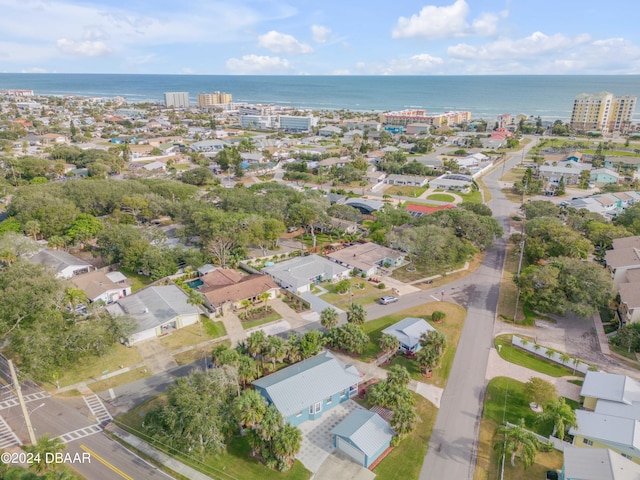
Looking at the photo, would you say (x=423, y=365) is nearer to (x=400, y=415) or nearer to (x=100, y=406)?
(x=400, y=415)

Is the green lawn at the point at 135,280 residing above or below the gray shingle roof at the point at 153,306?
below

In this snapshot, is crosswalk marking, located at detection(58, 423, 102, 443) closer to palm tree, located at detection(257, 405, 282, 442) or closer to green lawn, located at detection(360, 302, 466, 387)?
palm tree, located at detection(257, 405, 282, 442)

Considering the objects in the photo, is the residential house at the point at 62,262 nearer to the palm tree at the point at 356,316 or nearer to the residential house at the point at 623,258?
the palm tree at the point at 356,316

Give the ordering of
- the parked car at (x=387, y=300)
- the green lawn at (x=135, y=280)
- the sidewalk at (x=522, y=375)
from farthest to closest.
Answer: the green lawn at (x=135, y=280) < the parked car at (x=387, y=300) < the sidewalk at (x=522, y=375)

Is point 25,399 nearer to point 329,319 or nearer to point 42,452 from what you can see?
point 42,452

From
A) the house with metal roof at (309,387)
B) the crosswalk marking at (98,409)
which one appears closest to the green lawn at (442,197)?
the house with metal roof at (309,387)

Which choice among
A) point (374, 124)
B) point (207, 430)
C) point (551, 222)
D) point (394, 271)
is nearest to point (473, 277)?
point (394, 271)

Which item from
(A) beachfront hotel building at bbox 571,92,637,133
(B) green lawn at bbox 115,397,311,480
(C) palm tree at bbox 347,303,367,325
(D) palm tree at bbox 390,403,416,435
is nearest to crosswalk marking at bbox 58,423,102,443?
(B) green lawn at bbox 115,397,311,480
